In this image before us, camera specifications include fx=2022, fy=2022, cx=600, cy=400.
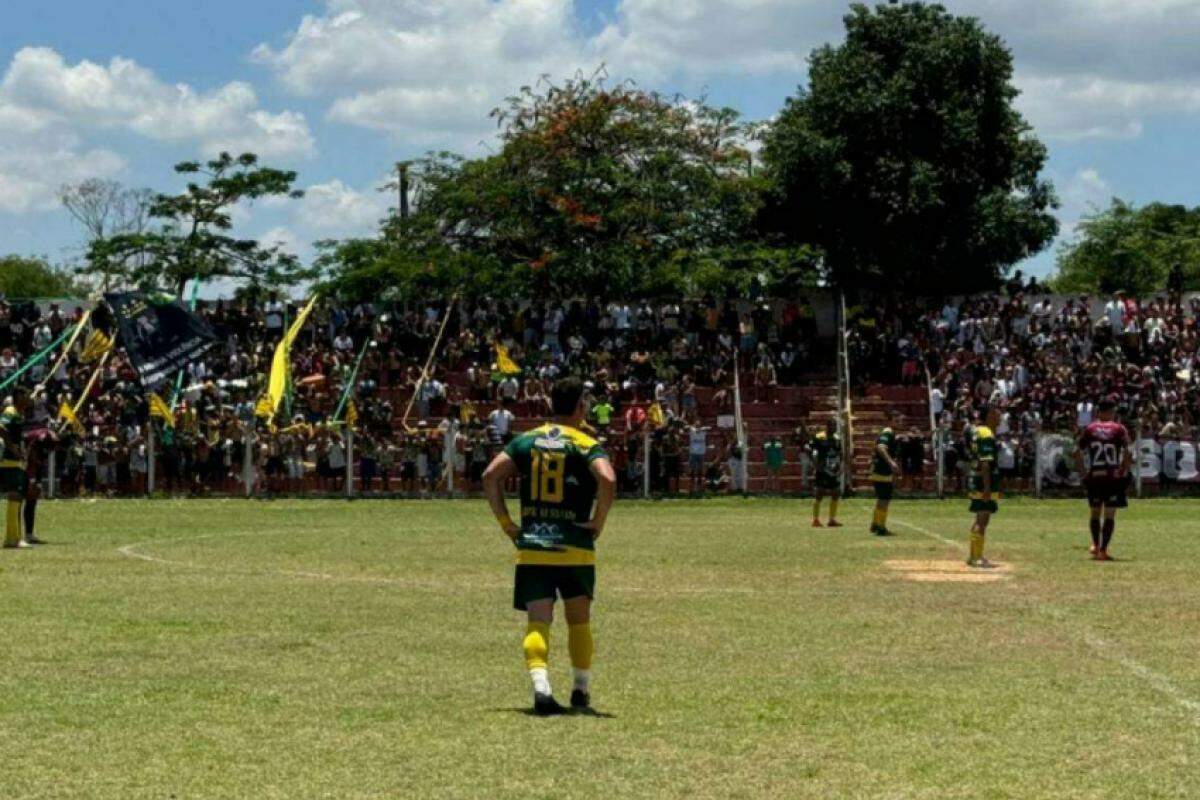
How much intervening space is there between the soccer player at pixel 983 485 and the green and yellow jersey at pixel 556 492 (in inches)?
455

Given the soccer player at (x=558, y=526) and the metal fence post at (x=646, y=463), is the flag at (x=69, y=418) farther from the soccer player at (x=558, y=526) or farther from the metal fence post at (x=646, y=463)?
the soccer player at (x=558, y=526)

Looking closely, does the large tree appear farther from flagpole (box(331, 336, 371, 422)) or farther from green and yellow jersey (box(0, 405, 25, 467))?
green and yellow jersey (box(0, 405, 25, 467))

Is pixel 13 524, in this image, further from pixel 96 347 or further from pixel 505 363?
pixel 96 347

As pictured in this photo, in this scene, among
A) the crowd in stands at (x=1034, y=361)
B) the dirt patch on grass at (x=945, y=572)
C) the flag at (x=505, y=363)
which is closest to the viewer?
the dirt patch on grass at (x=945, y=572)

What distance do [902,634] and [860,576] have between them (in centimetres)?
599

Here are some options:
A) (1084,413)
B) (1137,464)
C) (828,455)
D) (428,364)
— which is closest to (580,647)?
(828,455)

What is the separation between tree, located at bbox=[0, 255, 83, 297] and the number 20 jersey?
90.7 m

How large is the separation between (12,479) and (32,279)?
305ft

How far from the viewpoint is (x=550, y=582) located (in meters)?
11.5

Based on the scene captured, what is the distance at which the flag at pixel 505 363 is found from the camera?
1869 inches

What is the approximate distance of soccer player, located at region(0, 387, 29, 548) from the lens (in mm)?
24156

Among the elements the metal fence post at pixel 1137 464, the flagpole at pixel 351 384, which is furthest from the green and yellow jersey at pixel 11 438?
the metal fence post at pixel 1137 464

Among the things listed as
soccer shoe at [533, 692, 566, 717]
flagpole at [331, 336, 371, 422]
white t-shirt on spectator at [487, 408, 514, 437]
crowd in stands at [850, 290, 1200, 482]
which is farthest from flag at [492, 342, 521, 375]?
soccer shoe at [533, 692, 566, 717]

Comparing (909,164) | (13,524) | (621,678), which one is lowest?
(621,678)
